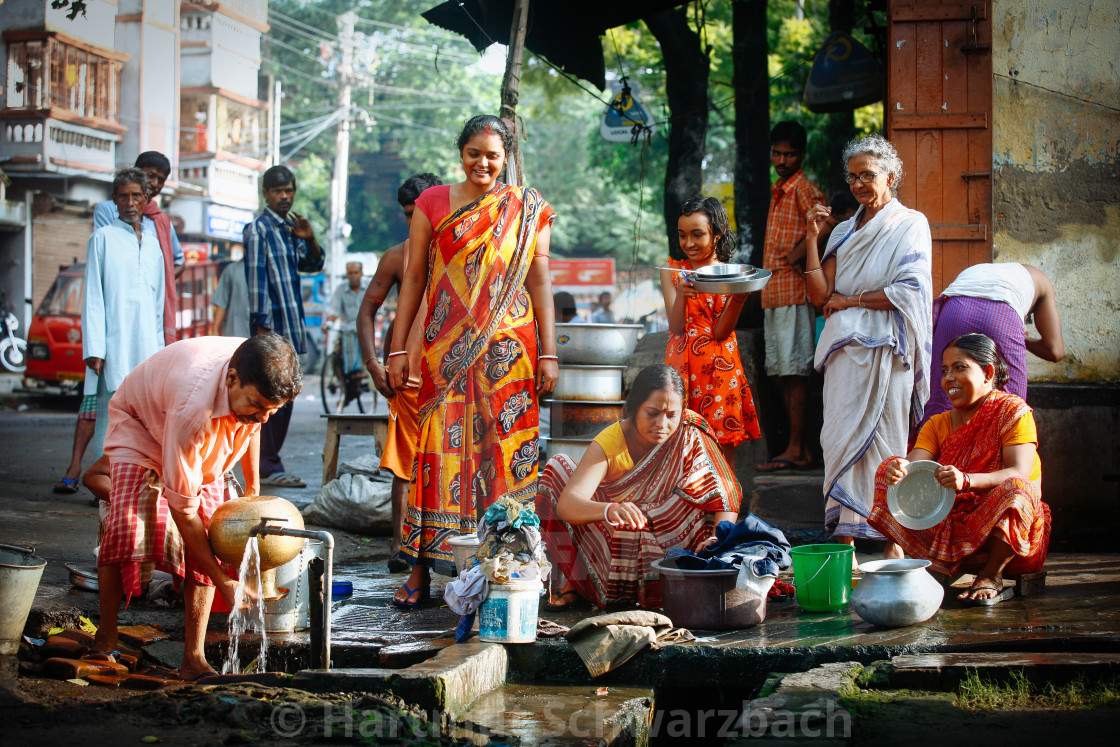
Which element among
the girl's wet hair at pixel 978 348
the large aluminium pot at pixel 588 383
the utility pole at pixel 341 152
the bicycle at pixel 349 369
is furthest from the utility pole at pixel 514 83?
the utility pole at pixel 341 152

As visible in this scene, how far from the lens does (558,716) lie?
3211mm

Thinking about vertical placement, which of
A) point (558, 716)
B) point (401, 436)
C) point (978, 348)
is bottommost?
point (558, 716)

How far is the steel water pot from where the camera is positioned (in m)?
3.66

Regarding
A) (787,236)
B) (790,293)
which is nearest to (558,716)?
(790,293)

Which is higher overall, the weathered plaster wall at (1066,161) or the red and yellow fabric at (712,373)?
the weathered plaster wall at (1066,161)

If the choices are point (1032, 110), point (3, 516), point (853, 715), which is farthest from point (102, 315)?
point (1032, 110)

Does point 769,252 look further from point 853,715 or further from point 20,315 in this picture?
point 20,315

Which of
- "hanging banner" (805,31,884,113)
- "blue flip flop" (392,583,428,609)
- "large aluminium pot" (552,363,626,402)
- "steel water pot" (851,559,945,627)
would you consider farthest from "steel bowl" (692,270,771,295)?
"hanging banner" (805,31,884,113)

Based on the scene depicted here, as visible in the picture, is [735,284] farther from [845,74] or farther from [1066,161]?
[845,74]

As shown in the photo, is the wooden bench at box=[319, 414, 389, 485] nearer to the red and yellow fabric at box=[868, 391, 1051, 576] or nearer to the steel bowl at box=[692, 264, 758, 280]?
the steel bowl at box=[692, 264, 758, 280]

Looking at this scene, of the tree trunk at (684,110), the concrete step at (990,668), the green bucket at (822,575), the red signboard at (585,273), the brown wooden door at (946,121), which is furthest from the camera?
the red signboard at (585,273)

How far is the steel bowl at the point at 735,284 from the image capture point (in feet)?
15.5

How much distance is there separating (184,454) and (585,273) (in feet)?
98.3

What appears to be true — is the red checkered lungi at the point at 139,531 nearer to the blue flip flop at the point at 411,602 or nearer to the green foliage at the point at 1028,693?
the blue flip flop at the point at 411,602
